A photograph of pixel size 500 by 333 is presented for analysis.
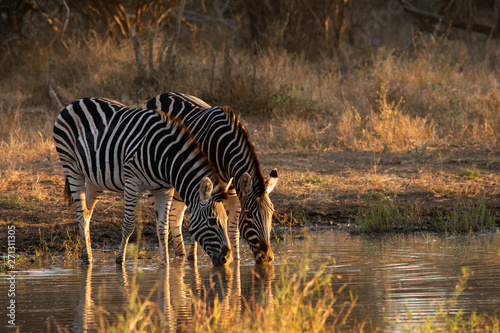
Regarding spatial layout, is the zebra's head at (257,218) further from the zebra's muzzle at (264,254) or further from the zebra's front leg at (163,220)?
the zebra's front leg at (163,220)

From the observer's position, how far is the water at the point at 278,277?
461 cm

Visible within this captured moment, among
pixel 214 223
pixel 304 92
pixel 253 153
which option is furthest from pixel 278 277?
pixel 304 92

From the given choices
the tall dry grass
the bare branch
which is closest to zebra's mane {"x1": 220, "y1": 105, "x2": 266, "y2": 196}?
the tall dry grass

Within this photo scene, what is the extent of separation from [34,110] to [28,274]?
7964mm

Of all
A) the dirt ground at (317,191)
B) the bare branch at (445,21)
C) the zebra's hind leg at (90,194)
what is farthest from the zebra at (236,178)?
the bare branch at (445,21)

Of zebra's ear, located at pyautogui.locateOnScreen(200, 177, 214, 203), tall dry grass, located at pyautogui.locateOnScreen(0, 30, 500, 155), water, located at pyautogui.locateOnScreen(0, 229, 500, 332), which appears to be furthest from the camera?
tall dry grass, located at pyautogui.locateOnScreen(0, 30, 500, 155)

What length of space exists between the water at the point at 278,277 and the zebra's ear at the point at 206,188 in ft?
2.03

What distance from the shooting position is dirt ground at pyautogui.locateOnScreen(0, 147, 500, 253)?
7738 mm

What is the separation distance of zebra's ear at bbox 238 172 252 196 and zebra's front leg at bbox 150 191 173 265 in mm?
949

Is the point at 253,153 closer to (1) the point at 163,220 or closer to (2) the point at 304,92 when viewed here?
(1) the point at 163,220

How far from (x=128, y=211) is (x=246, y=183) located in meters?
1.30

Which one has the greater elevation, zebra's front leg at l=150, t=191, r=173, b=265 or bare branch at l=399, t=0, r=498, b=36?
bare branch at l=399, t=0, r=498, b=36

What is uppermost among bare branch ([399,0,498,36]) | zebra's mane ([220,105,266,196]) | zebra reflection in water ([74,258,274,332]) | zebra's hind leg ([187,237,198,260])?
bare branch ([399,0,498,36])

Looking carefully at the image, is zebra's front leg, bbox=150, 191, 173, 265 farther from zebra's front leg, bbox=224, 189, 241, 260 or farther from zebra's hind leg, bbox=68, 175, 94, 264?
zebra's hind leg, bbox=68, 175, 94, 264
